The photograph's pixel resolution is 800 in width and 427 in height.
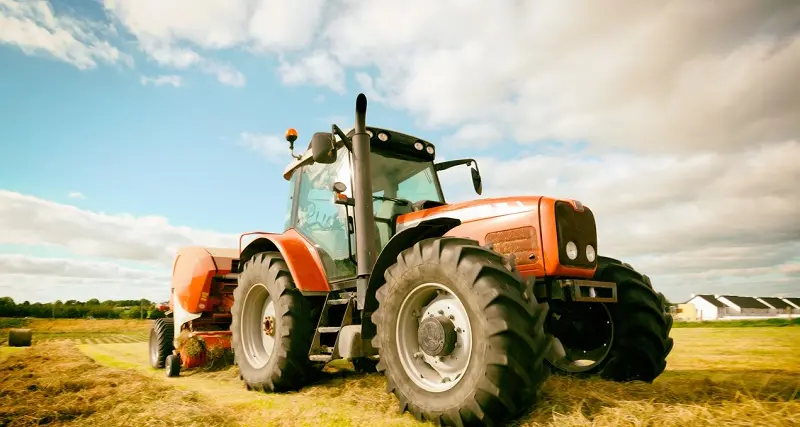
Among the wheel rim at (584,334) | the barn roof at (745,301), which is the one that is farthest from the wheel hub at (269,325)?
the barn roof at (745,301)

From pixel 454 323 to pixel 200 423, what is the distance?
5.92 feet

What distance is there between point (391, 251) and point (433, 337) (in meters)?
0.85

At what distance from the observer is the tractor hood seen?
3.90 metres

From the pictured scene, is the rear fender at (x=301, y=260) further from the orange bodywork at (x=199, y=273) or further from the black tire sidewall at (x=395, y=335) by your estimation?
the orange bodywork at (x=199, y=273)

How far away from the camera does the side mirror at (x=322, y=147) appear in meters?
4.36

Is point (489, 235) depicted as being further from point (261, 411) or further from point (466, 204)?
point (261, 411)

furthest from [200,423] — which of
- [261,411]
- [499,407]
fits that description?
[499,407]

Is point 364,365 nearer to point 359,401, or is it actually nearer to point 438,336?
point 359,401

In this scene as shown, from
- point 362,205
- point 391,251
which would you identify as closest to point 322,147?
point 362,205

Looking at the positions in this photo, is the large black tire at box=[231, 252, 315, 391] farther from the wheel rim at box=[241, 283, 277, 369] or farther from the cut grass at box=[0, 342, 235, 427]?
the cut grass at box=[0, 342, 235, 427]

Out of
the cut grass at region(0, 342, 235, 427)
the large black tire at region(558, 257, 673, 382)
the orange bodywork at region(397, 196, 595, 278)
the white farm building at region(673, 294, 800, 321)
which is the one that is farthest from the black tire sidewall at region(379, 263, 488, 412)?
the white farm building at region(673, 294, 800, 321)

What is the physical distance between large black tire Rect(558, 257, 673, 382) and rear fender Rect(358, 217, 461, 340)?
5.23 ft

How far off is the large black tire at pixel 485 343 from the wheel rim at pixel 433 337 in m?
0.09

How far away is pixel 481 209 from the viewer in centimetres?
418
